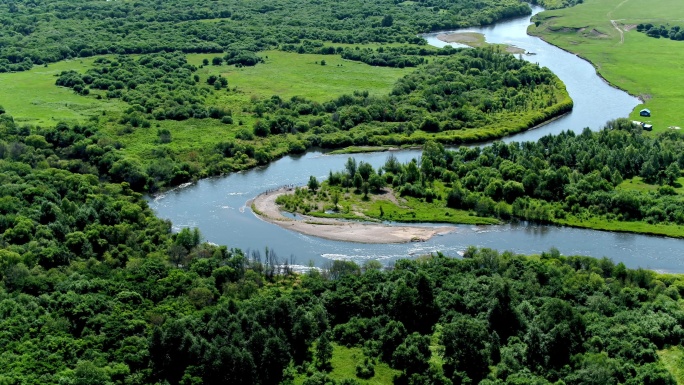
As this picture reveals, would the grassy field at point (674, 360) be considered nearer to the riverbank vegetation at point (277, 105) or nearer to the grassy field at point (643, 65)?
the riverbank vegetation at point (277, 105)

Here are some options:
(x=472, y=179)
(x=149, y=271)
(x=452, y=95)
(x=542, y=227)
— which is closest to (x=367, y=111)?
(x=452, y=95)

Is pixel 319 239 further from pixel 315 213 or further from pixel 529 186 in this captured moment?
pixel 529 186

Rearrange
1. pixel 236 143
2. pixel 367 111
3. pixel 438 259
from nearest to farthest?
pixel 438 259, pixel 236 143, pixel 367 111

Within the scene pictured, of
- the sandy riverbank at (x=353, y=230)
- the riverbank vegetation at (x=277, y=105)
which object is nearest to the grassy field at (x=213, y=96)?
the riverbank vegetation at (x=277, y=105)

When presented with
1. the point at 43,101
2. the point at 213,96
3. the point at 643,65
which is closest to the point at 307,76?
the point at 213,96

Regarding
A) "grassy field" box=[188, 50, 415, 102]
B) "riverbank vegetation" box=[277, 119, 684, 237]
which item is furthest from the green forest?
"grassy field" box=[188, 50, 415, 102]

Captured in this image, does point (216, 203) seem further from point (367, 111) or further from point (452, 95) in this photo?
point (452, 95)
